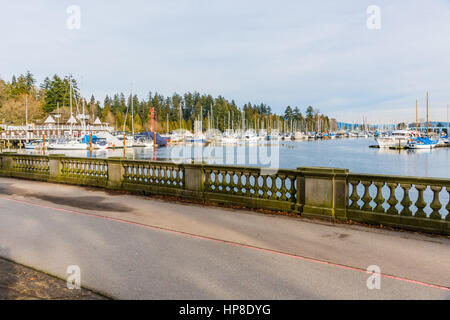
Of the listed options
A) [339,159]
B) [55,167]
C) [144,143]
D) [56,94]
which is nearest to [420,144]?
[339,159]

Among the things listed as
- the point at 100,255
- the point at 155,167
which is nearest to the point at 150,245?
the point at 100,255

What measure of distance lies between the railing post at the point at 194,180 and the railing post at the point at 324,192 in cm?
366

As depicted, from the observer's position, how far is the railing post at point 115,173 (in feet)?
47.1

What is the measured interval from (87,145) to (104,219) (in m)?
82.3

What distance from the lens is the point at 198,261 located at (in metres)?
6.25

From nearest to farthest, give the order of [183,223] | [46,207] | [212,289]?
[212,289] < [183,223] < [46,207]

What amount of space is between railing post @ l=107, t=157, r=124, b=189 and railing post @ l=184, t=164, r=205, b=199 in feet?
11.6

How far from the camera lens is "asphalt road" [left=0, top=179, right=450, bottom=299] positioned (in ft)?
16.6

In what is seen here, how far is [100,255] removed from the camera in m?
6.55

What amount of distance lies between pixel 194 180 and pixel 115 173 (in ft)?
13.9

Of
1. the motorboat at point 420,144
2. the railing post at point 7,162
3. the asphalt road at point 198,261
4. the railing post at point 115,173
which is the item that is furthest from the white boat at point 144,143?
the asphalt road at point 198,261

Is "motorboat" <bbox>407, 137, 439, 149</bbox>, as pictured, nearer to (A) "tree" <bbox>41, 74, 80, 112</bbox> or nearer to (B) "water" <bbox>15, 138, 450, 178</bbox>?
(B) "water" <bbox>15, 138, 450, 178</bbox>

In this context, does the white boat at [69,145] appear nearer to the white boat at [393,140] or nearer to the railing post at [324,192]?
the white boat at [393,140]
